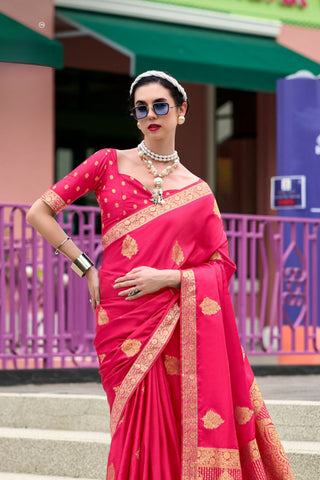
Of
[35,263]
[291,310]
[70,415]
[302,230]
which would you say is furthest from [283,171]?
[70,415]

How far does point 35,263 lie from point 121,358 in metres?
3.22

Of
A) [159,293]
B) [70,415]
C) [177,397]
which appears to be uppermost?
[159,293]

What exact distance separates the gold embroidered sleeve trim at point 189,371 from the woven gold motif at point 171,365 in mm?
26

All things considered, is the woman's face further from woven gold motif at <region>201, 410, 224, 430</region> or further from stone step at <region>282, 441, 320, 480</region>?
stone step at <region>282, 441, 320, 480</region>

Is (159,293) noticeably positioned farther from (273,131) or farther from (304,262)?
(273,131)

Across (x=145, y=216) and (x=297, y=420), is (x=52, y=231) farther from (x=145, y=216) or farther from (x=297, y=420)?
(x=297, y=420)

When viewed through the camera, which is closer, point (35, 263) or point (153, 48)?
point (35, 263)

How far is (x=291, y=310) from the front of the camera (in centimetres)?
686

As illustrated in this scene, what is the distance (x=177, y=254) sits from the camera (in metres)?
2.90

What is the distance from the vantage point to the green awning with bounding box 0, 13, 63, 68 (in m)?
7.11

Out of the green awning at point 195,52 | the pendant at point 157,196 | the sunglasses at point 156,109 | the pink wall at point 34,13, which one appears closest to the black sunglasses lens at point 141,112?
the sunglasses at point 156,109

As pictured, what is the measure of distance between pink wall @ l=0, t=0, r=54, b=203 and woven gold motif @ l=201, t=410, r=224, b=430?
516 centimetres

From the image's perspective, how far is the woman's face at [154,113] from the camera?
2873mm

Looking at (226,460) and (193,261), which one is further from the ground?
(193,261)
